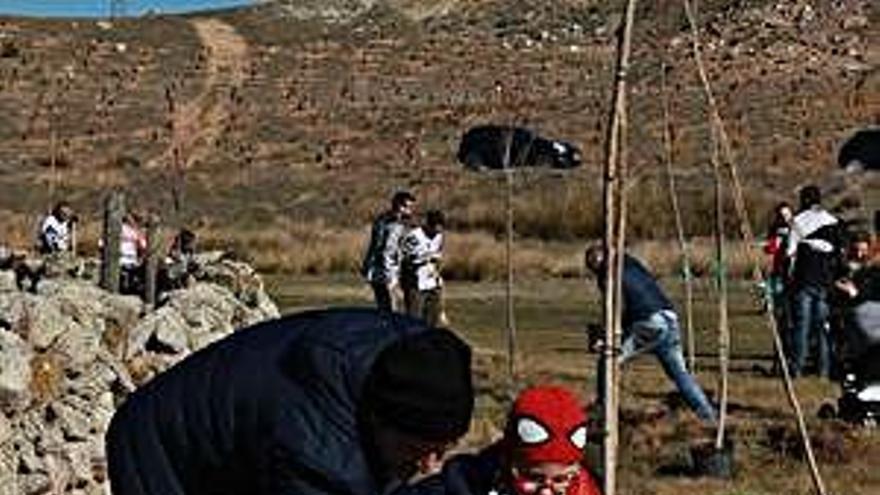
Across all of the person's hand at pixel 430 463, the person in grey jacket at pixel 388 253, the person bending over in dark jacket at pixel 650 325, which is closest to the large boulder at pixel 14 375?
the person's hand at pixel 430 463

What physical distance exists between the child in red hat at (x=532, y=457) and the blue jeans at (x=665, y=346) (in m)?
9.30

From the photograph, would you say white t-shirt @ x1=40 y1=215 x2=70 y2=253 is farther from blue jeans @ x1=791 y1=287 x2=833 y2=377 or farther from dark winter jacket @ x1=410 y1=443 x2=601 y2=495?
dark winter jacket @ x1=410 y1=443 x2=601 y2=495

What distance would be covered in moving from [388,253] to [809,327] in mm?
3878

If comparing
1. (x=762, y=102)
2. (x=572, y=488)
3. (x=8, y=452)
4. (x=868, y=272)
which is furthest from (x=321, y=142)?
(x=572, y=488)

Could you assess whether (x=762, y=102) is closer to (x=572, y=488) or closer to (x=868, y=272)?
(x=868, y=272)

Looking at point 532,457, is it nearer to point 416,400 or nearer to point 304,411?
point 304,411

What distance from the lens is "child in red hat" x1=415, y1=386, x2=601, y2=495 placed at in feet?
18.4

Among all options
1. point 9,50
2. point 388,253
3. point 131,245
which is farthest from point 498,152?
point 9,50

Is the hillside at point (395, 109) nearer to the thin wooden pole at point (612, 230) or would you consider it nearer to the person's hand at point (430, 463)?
the thin wooden pole at point (612, 230)

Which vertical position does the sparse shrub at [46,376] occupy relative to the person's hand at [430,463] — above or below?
below

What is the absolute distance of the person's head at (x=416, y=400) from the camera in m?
4.71

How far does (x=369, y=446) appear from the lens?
4.83 meters

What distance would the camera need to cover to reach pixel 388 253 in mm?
20062

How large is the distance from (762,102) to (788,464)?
143ft
